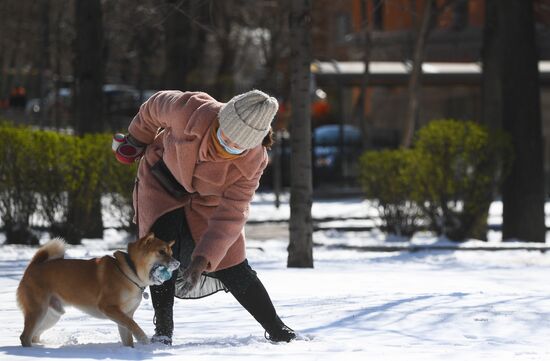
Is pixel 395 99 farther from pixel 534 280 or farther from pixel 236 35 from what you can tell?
A: pixel 534 280

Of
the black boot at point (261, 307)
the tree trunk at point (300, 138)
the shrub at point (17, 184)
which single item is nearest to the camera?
the black boot at point (261, 307)

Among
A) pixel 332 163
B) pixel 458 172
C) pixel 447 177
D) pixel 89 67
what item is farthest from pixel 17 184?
pixel 332 163

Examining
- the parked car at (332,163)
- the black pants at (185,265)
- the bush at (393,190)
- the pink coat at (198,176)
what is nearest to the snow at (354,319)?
the black pants at (185,265)

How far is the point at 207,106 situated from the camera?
6.47 m

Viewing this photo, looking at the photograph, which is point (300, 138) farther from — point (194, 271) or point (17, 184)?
point (194, 271)

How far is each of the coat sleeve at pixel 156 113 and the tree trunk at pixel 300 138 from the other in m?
5.19

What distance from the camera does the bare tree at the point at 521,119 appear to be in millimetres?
17203

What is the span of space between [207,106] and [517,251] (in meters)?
9.97

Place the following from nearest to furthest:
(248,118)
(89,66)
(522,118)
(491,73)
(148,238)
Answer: (248,118)
(148,238)
(89,66)
(522,118)
(491,73)

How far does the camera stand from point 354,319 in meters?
8.15

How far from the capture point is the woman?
6.25 metres

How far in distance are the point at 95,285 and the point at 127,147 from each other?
34.8 inches

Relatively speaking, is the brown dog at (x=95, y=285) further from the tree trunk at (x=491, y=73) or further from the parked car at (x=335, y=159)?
the parked car at (x=335, y=159)

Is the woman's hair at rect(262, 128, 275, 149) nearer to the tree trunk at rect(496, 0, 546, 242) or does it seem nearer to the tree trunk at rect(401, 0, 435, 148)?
the tree trunk at rect(496, 0, 546, 242)
